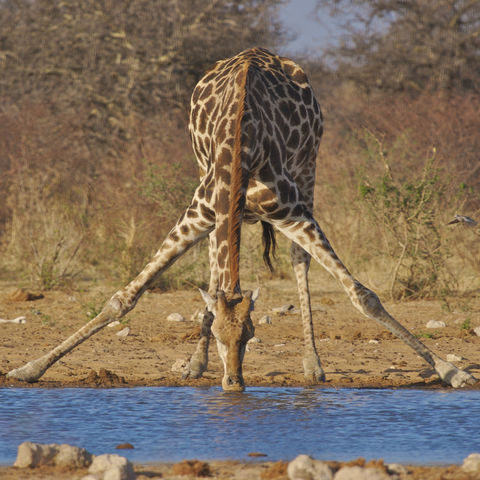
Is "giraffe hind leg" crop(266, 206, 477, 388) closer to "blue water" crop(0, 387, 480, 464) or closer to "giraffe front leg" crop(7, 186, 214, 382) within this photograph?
"blue water" crop(0, 387, 480, 464)

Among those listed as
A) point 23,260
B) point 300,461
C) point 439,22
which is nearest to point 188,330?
point 23,260

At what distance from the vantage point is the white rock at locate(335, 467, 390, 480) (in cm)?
356

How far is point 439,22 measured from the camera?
21094 mm

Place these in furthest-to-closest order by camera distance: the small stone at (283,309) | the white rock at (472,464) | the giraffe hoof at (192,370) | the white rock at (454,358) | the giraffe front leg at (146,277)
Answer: the small stone at (283,309)
the white rock at (454,358)
the giraffe hoof at (192,370)
the giraffe front leg at (146,277)
the white rock at (472,464)

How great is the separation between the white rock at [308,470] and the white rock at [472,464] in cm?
59

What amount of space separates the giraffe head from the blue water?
0.21 metres

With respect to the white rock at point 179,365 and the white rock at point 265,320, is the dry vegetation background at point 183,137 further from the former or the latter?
the white rock at point 179,365

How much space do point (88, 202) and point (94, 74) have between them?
566cm

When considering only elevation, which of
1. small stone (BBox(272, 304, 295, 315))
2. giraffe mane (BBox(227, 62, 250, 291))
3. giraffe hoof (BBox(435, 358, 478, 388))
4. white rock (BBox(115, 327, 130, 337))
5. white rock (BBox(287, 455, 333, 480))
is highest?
giraffe mane (BBox(227, 62, 250, 291))

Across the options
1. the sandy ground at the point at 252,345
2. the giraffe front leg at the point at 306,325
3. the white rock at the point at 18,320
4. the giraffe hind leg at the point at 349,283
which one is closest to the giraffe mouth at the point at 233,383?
the sandy ground at the point at 252,345

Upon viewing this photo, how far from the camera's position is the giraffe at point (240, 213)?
5312 millimetres

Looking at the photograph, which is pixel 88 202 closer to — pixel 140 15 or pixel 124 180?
pixel 124 180

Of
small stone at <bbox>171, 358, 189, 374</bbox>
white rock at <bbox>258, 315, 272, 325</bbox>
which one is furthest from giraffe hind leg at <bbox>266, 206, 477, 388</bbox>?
white rock at <bbox>258, 315, 272, 325</bbox>

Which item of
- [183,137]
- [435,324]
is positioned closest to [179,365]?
[435,324]
